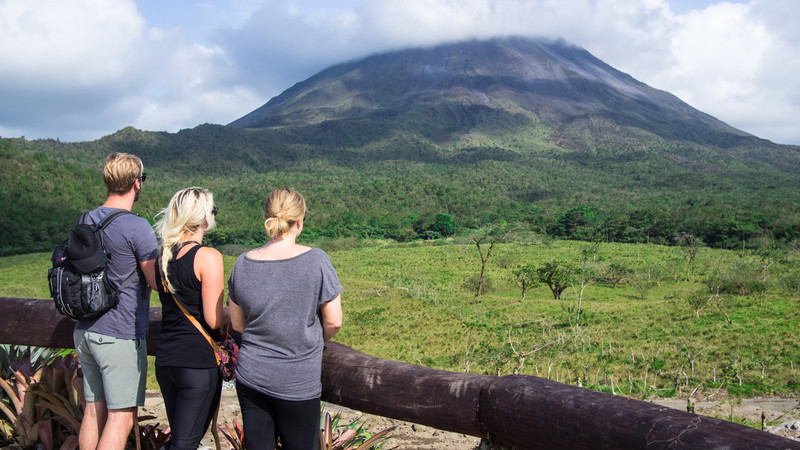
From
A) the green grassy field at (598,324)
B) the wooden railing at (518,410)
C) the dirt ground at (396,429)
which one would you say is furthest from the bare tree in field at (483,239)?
the wooden railing at (518,410)

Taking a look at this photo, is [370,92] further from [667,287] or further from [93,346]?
[93,346]

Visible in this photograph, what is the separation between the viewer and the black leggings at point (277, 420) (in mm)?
2018

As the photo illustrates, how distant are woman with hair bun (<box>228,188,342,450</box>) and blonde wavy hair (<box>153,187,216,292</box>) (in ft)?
0.93

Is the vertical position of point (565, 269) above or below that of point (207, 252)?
below

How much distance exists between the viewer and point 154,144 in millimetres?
116688

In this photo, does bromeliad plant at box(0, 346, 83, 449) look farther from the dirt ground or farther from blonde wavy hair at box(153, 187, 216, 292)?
blonde wavy hair at box(153, 187, 216, 292)

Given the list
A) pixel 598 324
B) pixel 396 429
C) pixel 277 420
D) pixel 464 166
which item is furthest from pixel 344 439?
pixel 464 166

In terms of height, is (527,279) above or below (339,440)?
below

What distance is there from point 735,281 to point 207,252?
30.5 metres

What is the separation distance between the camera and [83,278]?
2.22m

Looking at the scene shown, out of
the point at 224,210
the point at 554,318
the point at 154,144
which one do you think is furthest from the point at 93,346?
the point at 154,144

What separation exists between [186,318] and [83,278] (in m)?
0.45

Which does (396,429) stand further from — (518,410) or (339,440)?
(518,410)

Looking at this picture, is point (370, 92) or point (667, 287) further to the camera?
point (370, 92)
